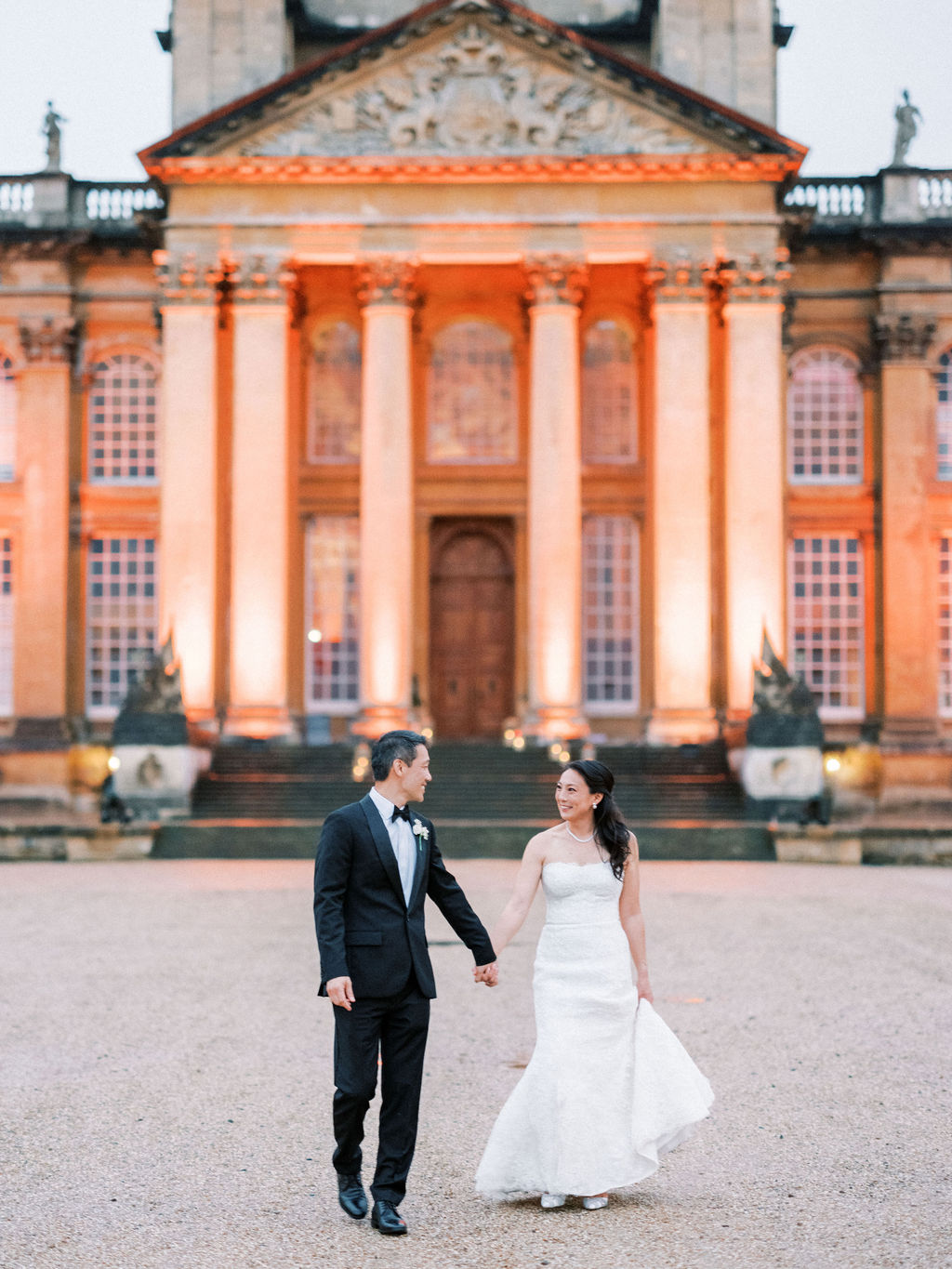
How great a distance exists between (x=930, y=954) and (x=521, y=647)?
20.0 metres

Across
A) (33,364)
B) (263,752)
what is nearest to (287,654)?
(263,752)

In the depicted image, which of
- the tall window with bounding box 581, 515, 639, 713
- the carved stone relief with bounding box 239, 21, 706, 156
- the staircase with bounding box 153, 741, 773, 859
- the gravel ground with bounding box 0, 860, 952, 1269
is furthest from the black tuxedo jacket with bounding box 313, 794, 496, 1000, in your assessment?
the tall window with bounding box 581, 515, 639, 713

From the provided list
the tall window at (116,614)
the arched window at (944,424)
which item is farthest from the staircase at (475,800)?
the arched window at (944,424)

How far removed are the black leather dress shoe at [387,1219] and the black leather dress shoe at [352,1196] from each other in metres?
0.14

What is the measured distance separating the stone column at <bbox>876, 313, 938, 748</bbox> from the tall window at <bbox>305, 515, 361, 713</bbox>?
445 inches

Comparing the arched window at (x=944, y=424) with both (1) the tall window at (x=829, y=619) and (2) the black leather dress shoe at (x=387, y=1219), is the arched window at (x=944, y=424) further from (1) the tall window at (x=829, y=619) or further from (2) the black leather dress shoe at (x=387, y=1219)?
(2) the black leather dress shoe at (x=387, y=1219)

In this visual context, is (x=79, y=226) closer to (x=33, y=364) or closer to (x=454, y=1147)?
(x=33, y=364)

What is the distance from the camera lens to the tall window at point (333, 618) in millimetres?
32156

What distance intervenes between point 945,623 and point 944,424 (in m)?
4.36

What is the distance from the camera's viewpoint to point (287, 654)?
1198 inches

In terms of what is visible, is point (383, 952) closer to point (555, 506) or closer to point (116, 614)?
point (555, 506)

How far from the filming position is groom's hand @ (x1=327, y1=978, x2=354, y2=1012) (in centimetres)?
559

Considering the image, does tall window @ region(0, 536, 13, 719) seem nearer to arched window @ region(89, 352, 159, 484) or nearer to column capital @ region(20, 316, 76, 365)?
arched window @ region(89, 352, 159, 484)

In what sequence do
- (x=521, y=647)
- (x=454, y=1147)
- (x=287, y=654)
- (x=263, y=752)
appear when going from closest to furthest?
(x=454, y=1147) < (x=263, y=752) < (x=287, y=654) < (x=521, y=647)
